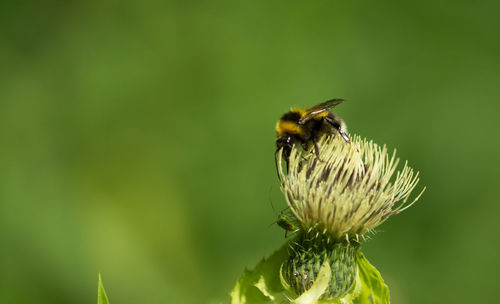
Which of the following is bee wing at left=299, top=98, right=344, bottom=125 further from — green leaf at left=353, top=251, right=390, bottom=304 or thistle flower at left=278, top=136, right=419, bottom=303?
green leaf at left=353, top=251, right=390, bottom=304

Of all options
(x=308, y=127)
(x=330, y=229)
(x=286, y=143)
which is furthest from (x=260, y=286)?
(x=308, y=127)

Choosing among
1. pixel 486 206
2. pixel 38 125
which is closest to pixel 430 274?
pixel 486 206

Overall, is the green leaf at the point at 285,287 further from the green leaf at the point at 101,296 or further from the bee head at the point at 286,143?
the green leaf at the point at 101,296

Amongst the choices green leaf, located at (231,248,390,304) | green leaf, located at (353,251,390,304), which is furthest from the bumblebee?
green leaf, located at (353,251,390,304)

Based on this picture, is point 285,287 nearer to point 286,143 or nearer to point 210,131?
point 286,143

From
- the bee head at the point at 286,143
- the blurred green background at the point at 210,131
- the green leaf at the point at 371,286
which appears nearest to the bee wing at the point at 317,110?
the bee head at the point at 286,143

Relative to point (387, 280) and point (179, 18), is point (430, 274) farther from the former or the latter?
point (179, 18)
